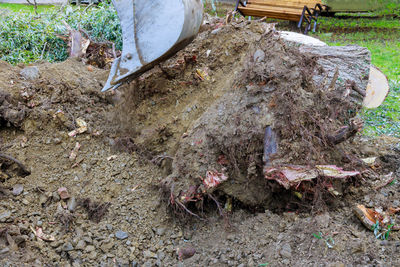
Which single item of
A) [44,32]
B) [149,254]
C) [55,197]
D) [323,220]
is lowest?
[149,254]

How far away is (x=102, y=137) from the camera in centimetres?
341

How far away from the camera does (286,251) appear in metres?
2.18

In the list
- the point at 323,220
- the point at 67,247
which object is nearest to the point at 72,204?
the point at 67,247

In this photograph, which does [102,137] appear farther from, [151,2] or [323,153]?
[323,153]

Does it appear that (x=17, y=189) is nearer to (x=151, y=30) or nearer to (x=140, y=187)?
(x=140, y=187)

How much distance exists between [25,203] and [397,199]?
2783 mm

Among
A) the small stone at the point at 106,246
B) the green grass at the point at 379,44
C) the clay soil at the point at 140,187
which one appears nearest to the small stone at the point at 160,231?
the clay soil at the point at 140,187

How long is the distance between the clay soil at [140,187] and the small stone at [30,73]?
0.09m

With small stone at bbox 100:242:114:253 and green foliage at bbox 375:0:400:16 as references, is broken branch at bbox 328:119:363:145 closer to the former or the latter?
small stone at bbox 100:242:114:253

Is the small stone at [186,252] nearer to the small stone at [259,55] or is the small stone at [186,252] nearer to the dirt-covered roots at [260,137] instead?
the dirt-covered roots at [260,137]

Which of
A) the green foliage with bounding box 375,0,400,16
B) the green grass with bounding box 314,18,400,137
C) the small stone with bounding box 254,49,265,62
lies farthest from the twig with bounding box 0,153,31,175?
the green foliage with bounding box 375,0,400,16

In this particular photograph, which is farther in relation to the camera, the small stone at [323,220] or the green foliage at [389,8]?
the green foliage at [389,8]

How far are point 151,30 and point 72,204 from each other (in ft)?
4.96

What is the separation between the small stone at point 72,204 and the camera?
272cm
